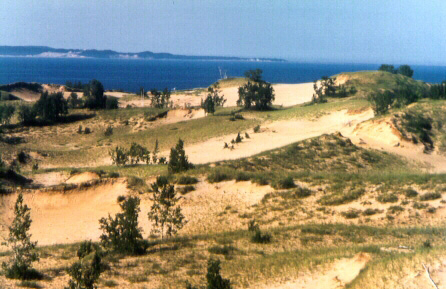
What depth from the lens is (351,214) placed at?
18516 millimetres

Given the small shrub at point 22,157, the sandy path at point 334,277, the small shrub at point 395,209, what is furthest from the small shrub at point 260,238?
the small shrub at point 22,157

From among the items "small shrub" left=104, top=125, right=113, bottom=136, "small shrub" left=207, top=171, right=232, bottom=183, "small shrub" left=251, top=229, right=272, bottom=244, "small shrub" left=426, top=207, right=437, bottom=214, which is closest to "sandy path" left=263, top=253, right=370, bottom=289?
"small shrub" left=251, top=229, right=272, bottom=244

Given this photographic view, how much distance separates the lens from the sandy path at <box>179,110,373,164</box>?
3325 cm

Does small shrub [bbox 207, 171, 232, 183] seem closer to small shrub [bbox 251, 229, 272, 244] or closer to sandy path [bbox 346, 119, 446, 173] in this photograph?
small shrub [bbox 251, 229, 272, 244]

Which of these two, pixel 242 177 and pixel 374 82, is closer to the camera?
pixel 242 177

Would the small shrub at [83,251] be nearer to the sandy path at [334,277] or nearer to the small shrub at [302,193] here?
the sandy path at [334,277]

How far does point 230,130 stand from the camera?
42.8 meters

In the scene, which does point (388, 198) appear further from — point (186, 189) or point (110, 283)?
point (110, 283)

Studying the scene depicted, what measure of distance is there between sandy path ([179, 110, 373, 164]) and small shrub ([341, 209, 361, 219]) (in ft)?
43.0

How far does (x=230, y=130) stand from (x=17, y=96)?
158 ft

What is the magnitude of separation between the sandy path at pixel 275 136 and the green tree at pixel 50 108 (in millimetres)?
19496

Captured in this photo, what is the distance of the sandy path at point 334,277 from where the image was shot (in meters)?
10.9

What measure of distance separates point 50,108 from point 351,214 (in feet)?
134

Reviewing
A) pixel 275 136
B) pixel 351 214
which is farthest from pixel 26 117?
pixel 351 214
